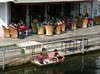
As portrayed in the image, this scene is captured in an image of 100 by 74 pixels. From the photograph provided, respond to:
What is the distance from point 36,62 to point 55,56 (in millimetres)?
1264

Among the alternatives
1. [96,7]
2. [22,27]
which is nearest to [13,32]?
[22,27]

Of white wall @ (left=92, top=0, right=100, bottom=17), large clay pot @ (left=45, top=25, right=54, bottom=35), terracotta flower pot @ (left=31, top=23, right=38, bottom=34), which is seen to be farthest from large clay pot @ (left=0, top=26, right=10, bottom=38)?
white wall @ (left=92, top=0, right=100, bottom=17)

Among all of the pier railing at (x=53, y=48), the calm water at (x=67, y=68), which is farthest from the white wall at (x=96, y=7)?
the calm water at (x=67, y=68)

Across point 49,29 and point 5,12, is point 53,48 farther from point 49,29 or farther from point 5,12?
point 5,12

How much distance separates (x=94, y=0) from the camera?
92.8 ft

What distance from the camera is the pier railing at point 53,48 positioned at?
16.0m

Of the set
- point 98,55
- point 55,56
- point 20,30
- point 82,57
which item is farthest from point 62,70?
A: point 20,30

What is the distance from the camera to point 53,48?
18.2 meters

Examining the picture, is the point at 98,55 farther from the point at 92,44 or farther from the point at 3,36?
the point at 3,36

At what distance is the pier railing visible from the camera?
16.0 m

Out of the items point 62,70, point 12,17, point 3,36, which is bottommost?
point 62,70

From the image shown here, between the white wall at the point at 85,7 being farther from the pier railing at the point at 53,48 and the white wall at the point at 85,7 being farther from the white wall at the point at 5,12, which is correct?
the white wall at the point at 5,12

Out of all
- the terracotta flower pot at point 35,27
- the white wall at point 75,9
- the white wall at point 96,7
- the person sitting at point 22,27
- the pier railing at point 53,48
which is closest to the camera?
the pier railing at point 53,48

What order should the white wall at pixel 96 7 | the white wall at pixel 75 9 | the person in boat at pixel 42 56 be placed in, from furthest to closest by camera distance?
the white wall at pixel 96 7
the white wall at pixel 75 9
the person in boat at pixel 42 56
